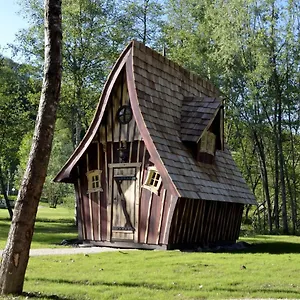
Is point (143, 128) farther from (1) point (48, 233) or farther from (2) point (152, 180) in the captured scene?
(1) point (48, 233)

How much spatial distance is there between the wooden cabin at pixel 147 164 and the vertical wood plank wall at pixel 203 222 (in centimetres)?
3

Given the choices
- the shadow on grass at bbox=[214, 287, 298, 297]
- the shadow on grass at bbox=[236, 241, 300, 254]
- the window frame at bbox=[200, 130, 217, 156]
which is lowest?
the shadow on grass at bbox=[214, 287, 298, 297]

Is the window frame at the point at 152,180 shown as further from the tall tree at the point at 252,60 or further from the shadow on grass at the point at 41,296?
the tall tree at the point at 252,60

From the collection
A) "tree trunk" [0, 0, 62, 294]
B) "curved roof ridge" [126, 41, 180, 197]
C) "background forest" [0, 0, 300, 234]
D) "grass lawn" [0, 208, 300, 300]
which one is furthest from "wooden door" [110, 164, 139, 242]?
"background forest" [0, 0, 300, 234]

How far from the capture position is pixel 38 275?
965 centimetres

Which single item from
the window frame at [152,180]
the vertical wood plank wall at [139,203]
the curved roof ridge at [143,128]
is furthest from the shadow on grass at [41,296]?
the window frame at [152,180]

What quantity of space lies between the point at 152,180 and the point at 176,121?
95.0 inches

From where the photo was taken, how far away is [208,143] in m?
17.5

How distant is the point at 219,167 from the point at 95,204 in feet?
15.6

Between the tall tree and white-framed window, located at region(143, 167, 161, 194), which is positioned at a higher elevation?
the tall tree

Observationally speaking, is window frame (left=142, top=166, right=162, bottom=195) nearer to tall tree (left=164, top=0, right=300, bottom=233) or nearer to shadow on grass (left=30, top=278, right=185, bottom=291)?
shadow on grass (left=30, top=278, right=185, bottom=291)

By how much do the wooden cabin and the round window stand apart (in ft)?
0.10

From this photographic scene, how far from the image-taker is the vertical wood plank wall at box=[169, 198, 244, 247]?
15398 millimetres

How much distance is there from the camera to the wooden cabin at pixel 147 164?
49.9ft
